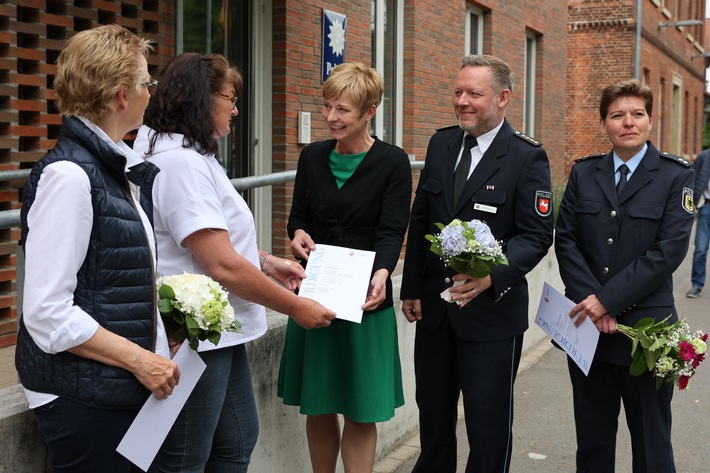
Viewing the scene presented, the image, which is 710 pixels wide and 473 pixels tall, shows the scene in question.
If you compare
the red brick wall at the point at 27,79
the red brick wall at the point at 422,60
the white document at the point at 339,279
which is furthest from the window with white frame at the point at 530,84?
the white document at the point at 339,279

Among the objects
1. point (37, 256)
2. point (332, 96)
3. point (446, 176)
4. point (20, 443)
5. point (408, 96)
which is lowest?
point (20, 443)

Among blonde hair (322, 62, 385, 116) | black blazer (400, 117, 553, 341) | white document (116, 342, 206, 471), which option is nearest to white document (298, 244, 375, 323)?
black blazer (400, 117, 553, 341)

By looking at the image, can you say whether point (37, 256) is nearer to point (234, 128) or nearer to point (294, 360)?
point (294, 360)

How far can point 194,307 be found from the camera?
8.46 ft

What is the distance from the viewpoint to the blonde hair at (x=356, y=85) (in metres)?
3.66

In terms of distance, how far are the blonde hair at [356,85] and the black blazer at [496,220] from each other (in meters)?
0.53

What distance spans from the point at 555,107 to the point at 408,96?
6747mm

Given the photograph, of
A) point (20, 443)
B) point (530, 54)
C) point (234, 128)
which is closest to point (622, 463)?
point (20, 443)

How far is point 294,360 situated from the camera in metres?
3.92

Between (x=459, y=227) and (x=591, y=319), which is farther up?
(x=459, y=227)

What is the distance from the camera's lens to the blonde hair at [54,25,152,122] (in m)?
2.38

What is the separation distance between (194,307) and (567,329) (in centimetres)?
195

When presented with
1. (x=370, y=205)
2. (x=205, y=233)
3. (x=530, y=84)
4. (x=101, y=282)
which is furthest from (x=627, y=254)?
(x=530, y=84)

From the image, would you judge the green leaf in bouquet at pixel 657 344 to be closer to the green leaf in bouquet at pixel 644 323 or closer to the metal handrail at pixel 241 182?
the green leaf in bouquet at pixel 644 323
